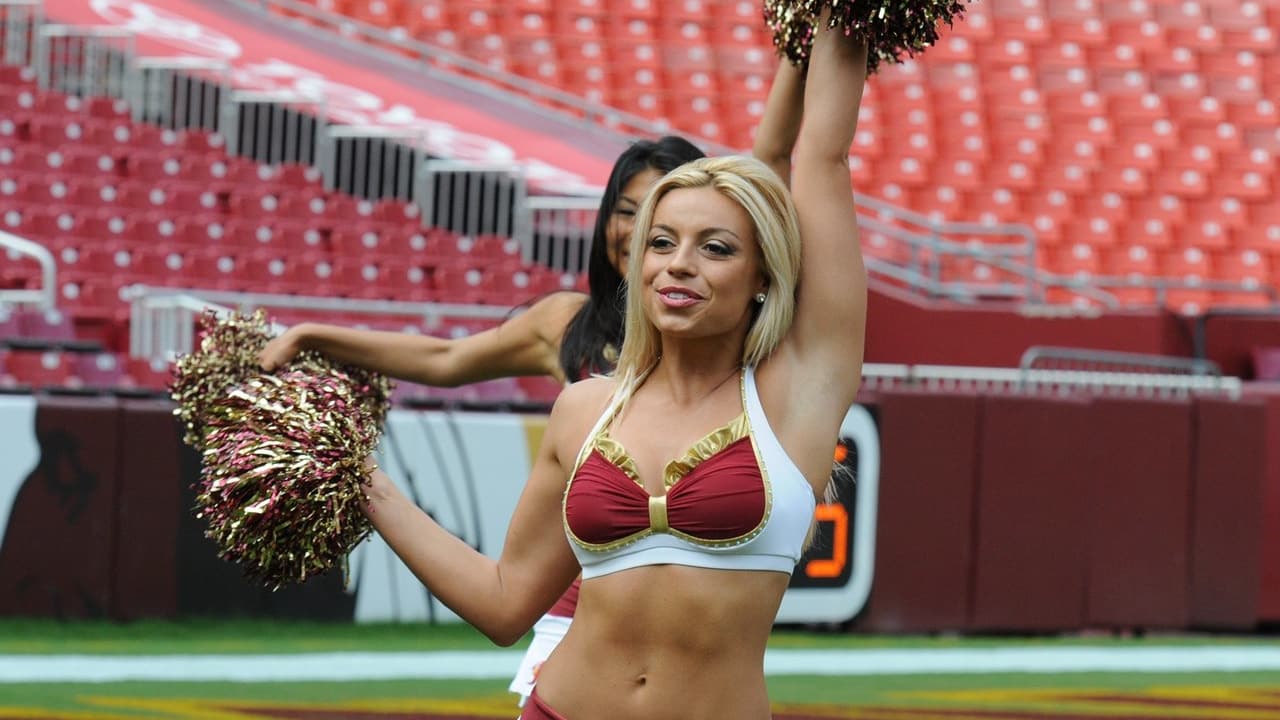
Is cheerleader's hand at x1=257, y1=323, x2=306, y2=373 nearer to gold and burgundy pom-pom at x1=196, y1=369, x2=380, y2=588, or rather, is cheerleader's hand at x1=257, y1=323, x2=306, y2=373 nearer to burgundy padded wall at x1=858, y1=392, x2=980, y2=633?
gold and burgundy pom-pom at x1=196, y1=369, x2=380, y2=588

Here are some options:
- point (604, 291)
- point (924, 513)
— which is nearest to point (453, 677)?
point (924, 513)

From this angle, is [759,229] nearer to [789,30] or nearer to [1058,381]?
[789,30]

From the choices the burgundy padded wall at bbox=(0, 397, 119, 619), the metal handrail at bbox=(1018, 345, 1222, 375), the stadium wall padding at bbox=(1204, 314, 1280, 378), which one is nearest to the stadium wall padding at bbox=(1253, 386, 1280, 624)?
the metal handrail at bbox=(1018, 345, 1222, 375)

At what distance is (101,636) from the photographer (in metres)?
8.01

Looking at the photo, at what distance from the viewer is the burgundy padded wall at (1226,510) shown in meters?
10.3

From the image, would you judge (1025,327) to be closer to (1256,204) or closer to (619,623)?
(1256,204)

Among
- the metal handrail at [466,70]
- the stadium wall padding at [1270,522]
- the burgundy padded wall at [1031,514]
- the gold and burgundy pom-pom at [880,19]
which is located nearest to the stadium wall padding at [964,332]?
the stadium wall padding at [1270,522]

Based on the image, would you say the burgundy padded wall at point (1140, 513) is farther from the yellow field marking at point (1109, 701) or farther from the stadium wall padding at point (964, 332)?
the stadium wall padding at point (964, 332)

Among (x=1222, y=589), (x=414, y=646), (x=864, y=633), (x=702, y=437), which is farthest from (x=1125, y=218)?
(x=702, y=437)

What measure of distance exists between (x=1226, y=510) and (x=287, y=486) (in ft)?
28.3

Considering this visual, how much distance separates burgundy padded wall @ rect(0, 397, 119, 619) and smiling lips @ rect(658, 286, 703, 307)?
6.10 metres

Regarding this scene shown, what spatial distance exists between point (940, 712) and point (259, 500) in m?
A: 4.97

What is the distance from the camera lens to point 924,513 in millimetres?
9570

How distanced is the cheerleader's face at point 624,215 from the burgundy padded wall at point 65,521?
5080mm
